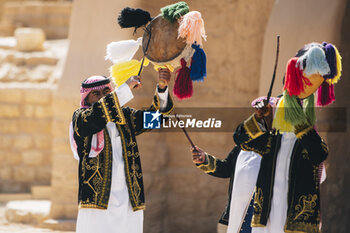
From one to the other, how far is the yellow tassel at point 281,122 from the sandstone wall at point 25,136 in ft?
22.9

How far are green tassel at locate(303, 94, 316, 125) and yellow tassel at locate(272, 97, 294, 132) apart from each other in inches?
5.1

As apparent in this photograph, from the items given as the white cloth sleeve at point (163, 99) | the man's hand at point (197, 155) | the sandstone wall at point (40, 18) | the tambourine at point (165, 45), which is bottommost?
the man's hand at point (197, 155)

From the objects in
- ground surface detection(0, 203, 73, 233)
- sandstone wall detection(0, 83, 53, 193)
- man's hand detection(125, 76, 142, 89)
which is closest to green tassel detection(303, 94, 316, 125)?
man's hand detection(125, 76, 142, 89)

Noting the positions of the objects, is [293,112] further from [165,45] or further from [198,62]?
[165,45]

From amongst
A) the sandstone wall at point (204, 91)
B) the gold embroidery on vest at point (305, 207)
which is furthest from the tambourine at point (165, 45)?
the sandstone wall at point (204, 91)

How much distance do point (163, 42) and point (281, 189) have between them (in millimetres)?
1222

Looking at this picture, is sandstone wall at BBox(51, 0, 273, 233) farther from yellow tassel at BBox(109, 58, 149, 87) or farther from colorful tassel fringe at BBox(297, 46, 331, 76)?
colorful tassel fringe at BBox(297, 46, 331, 76)

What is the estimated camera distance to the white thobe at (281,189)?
4.11 metres

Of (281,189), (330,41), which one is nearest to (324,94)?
(281,189)

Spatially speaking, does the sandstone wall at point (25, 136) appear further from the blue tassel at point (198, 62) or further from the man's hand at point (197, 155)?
the blue tassel at point (198, 62)

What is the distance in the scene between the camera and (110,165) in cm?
450

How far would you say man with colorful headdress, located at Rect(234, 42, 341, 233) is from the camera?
3965 millimetres

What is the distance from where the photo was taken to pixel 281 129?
399cm

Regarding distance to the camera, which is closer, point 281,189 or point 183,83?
point 281,189
